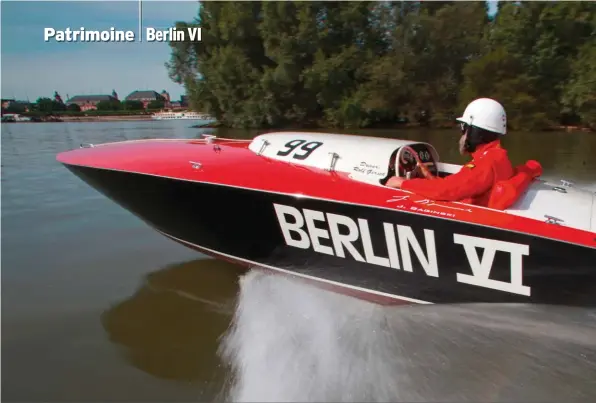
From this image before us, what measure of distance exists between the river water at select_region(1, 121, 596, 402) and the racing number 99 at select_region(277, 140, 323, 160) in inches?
42.1

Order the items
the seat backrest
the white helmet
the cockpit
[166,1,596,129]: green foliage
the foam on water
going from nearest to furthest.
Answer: the foam on water, the seat backrest, the white helmet, the cockpit, [166,1,596,129]: green foliage

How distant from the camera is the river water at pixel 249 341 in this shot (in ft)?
9.37

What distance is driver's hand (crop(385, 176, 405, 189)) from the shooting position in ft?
10.9

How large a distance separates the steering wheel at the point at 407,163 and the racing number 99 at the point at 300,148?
0.69 metres

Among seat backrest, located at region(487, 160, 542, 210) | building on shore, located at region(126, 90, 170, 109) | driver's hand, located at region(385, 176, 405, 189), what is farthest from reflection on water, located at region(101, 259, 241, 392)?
building on shore, located at region(126, 90, 170, 109)

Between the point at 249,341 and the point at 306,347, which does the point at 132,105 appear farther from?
the point at 306,347

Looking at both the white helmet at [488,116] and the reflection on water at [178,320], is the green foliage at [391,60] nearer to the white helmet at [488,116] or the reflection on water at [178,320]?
the white helmet at [488,116]

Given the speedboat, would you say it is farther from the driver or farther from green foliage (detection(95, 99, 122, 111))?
green foliage (detection(95, 99, 122, 111))

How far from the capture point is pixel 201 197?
388 cm

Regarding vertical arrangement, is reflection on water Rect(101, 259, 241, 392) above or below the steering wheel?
below

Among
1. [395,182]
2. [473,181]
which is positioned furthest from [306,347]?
[473,181]

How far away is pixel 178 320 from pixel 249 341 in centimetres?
70

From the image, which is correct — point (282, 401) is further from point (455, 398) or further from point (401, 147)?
point (401, 147)

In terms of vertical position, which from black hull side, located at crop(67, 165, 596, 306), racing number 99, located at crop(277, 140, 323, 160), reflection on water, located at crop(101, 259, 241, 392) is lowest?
reflection on water, located at crop(101, 259, 241, 392)
